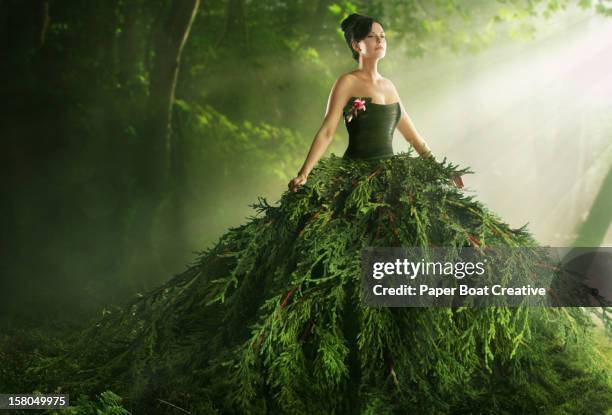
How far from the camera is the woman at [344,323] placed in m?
2.57

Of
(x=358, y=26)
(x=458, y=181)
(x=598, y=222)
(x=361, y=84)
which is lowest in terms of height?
(x=458, y=181)

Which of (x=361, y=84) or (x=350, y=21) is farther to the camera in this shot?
(x=350, y=21)

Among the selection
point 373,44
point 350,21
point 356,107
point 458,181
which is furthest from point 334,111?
point 458,181

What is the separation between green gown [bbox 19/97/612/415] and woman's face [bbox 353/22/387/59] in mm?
332

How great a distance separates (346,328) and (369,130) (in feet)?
3.82

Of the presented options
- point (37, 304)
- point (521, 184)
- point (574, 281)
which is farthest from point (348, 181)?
point (521, 184)

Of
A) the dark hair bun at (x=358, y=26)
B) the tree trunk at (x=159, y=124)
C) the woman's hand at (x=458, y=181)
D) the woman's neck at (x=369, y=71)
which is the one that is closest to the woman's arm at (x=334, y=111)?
the woman's neck at (x=369, y=71)

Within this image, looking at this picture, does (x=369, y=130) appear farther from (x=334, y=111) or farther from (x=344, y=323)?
(x=344, y=323)

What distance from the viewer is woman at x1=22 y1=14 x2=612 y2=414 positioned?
8.45ft

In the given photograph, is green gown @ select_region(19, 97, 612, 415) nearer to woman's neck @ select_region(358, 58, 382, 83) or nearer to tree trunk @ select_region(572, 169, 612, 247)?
woman's neck @ select_region(358, 58, 382, 83)

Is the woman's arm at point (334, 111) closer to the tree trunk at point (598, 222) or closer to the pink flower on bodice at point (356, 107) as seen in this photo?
the pink flower on bodice at point (356, 107)

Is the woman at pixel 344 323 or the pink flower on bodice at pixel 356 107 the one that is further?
the pink flower on bodice at pixel 356 107

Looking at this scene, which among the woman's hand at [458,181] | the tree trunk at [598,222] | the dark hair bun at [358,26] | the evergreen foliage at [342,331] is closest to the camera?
the evergreen foliage at [342,331]

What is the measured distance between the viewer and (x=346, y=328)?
108 inches
